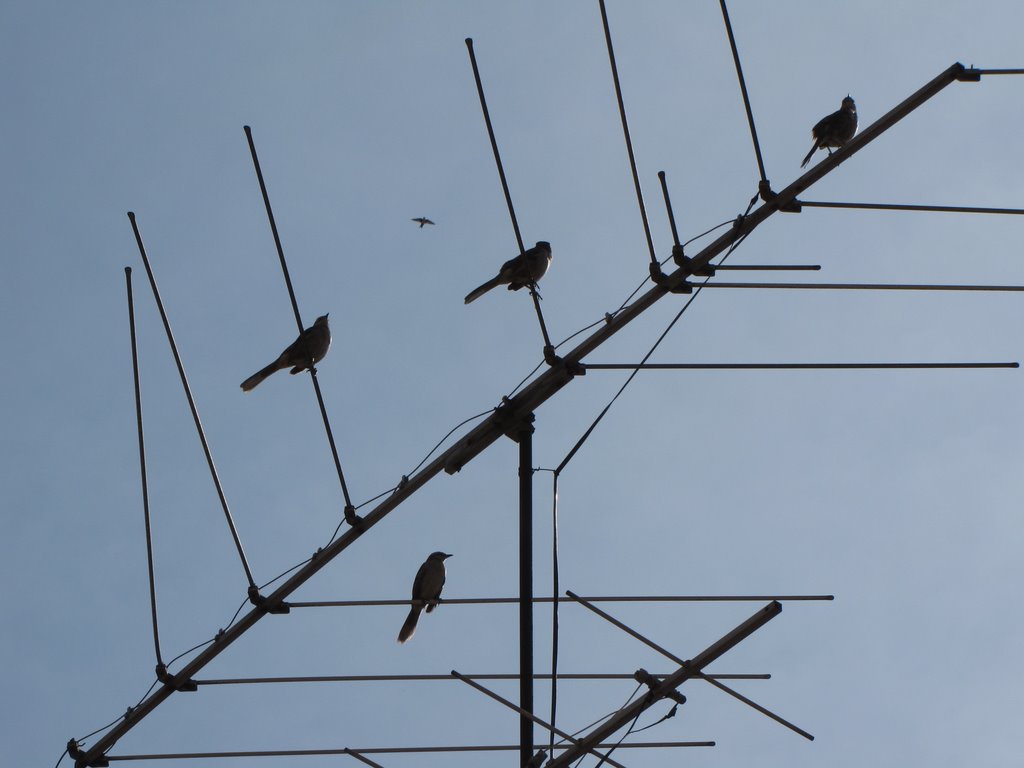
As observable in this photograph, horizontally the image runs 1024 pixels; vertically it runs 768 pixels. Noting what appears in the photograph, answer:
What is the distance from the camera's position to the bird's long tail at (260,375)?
39.1 feet

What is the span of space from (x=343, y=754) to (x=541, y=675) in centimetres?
90

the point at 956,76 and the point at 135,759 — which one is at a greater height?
the point at 956,76

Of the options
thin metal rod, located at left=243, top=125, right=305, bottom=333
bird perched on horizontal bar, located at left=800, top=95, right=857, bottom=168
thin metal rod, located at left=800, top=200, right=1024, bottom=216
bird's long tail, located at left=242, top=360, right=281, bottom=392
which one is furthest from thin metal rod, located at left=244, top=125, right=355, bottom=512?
bird perched on horizontal bar, located at left=800, top=95, right=857, bottom=168

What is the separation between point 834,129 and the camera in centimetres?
1355

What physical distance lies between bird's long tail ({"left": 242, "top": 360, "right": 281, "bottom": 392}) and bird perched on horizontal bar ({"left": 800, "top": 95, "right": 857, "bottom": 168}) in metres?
5.08

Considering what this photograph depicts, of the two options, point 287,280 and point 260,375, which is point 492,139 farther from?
point 260,375

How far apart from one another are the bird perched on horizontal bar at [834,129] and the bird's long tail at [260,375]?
5.08 meters

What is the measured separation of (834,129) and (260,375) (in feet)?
18.5

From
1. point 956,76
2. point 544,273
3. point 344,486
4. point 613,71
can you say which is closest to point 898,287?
point 956,76

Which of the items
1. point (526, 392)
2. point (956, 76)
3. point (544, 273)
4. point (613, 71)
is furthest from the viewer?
point (544, 273)

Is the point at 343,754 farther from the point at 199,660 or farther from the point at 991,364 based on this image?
the point at 991,364

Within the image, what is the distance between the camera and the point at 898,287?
610 cm

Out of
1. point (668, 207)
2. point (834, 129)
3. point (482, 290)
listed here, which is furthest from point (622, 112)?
point (834, 129)

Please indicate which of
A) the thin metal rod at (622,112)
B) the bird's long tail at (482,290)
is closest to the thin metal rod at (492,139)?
the thin metal rod at (622,112)
